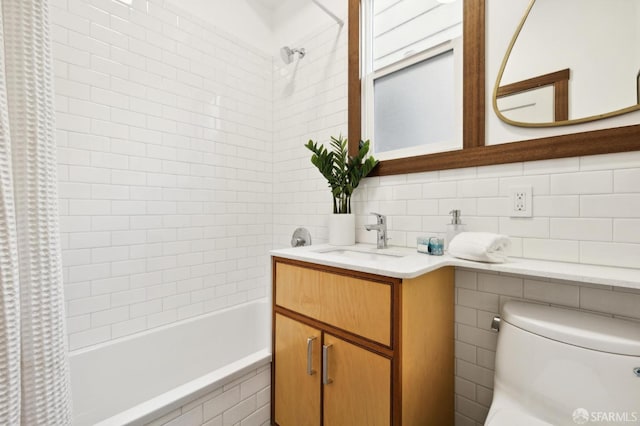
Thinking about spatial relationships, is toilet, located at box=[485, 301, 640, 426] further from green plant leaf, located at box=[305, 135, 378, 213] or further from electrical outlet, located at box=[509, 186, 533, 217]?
green plant leaf, located at box=[305, 135, 378, 213]

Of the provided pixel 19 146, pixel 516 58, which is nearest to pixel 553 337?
pixel 516 58

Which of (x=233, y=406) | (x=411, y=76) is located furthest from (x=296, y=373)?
(x=411, y=76)

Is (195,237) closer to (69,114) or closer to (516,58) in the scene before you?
(69,114)

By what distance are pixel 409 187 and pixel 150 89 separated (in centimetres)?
151

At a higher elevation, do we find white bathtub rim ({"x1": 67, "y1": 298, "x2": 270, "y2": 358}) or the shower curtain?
the shower curtain

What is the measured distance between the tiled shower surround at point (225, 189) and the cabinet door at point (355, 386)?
0.47m

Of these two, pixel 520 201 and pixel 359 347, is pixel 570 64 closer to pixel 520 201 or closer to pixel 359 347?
pixel 520 201

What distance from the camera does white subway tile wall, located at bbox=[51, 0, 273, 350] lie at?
139cm

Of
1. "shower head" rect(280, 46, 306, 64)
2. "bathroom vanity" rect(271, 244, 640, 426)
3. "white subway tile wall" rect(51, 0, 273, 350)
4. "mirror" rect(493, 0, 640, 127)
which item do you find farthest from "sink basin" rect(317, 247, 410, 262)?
"shower head" rect(280, 46, 306, 64)

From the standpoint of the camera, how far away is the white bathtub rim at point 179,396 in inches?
36.0

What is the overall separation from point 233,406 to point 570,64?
5.99 feet

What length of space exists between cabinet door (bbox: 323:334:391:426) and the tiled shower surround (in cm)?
47

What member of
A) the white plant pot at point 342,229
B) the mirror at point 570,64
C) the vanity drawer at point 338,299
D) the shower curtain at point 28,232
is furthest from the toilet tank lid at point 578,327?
the shower curtain at point 28,232

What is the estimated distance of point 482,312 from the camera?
1.17 meters
